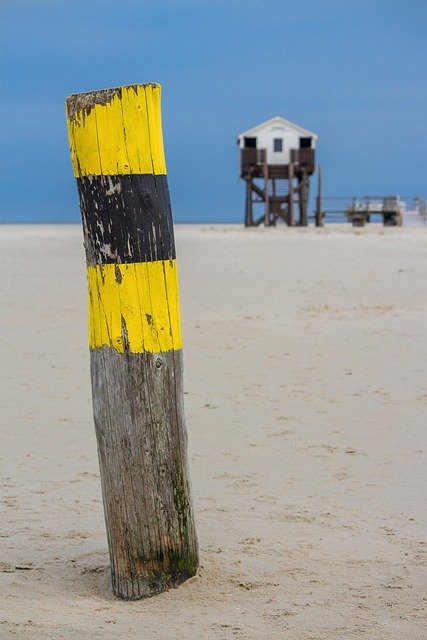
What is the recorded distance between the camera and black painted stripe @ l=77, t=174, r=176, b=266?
343 cm

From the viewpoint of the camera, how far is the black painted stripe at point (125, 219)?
343 cm

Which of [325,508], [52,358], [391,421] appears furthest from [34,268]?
[325,508]

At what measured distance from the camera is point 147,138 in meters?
3.43

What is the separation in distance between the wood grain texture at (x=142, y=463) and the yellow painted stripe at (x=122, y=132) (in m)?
0.66

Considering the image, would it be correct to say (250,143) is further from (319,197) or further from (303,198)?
(319,197)

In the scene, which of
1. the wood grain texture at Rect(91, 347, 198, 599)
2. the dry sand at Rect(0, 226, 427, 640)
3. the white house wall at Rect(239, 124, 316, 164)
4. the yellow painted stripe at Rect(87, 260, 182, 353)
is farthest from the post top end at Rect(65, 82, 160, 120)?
the white house wall at Rect(239, 124, 316, 164)

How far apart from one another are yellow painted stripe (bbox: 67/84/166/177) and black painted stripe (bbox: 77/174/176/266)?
0.04 m

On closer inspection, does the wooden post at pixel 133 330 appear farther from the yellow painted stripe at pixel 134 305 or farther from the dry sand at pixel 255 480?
the dry sand at pixel 255 480

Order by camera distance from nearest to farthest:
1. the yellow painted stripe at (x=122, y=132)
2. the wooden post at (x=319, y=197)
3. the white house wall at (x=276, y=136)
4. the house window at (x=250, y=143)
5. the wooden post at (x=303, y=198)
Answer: the yellow painted stripe at (x=122, y=132) → the wooden post at (x=319, y=197) → the wooden post at (x=303, y=198) → the white house wall at (x=276, y=136) → the house window at (x=250, y=143)

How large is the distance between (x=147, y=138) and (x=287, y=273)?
14597mm

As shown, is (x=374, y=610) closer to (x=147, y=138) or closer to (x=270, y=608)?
(x=270, y=608)

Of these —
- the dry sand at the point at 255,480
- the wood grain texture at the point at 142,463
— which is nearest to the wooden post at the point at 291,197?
the dry sand at the point at 255,480

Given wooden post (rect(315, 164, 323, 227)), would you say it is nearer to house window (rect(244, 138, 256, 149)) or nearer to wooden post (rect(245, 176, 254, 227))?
wooden post (rect(245, 176, 254, 227))

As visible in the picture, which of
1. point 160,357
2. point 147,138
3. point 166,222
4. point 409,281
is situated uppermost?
point 147,138
